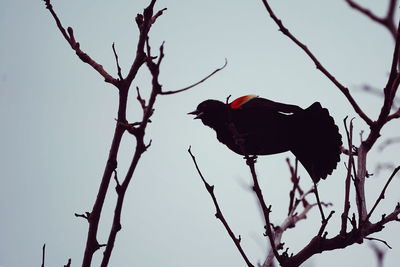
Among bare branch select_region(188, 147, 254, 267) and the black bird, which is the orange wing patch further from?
bare branch select_region(188, 147, 254, 267)

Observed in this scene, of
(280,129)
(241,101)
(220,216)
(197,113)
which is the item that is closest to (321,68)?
(220,216)

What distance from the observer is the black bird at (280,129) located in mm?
3666

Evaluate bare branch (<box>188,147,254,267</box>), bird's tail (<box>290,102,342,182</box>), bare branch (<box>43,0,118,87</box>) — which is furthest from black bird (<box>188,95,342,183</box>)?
bare branch (<box>43,0,118,87</box>)

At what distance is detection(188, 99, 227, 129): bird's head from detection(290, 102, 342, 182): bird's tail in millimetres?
1128

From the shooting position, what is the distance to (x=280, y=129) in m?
4.25

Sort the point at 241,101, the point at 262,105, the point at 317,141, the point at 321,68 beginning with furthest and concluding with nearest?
the point at 241,101, the point at 262,105, the point at 317,141, the point at 321,68

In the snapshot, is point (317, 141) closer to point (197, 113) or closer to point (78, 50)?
point (197, 113)

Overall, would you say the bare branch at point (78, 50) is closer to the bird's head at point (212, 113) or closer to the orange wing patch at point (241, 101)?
the orange wing patch at point (241, 101)

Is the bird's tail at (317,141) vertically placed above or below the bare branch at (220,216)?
above

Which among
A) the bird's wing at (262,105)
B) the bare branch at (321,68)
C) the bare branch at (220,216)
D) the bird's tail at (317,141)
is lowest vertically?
the bare branch at (220,216)

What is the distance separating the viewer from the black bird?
3.67 meters

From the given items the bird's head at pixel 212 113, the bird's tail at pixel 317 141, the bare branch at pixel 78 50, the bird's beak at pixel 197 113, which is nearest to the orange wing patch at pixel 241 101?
the bird's head at pixel 212 113

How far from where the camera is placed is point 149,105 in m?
1.41

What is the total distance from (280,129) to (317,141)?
590 millimetres
